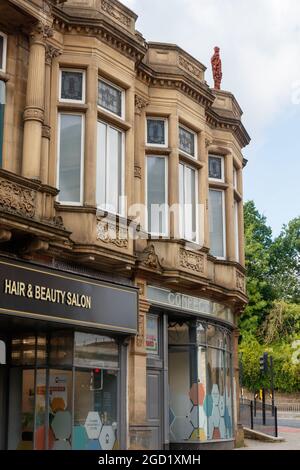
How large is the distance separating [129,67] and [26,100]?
375 cm

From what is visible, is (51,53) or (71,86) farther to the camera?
(71,86)

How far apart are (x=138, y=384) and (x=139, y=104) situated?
22.9ft

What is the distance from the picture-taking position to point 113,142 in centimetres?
1747

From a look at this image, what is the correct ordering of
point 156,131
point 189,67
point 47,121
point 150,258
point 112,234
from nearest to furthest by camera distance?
point 47,121 < point 112,234 < point 150,258 < point 156,131 < point 189,67

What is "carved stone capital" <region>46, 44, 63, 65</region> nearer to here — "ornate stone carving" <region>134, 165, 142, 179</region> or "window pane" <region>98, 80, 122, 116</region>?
"window pane" <region>98, 80, 122, 116</region>

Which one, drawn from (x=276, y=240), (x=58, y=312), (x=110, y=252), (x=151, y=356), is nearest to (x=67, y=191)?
(x=110, y=252)

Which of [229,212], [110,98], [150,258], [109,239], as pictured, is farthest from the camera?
[229,212]

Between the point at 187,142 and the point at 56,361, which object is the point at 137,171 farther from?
the point at 56,361

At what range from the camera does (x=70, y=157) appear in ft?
53.7

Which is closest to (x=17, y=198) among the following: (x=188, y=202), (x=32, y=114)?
(x=32, y=114)

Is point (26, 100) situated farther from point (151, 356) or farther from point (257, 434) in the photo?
point (257, 434)

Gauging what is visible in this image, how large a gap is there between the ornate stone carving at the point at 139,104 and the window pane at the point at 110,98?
1.19m

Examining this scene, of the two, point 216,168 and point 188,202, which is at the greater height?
point 216,168

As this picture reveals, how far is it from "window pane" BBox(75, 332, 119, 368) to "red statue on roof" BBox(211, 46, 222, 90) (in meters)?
10.5
